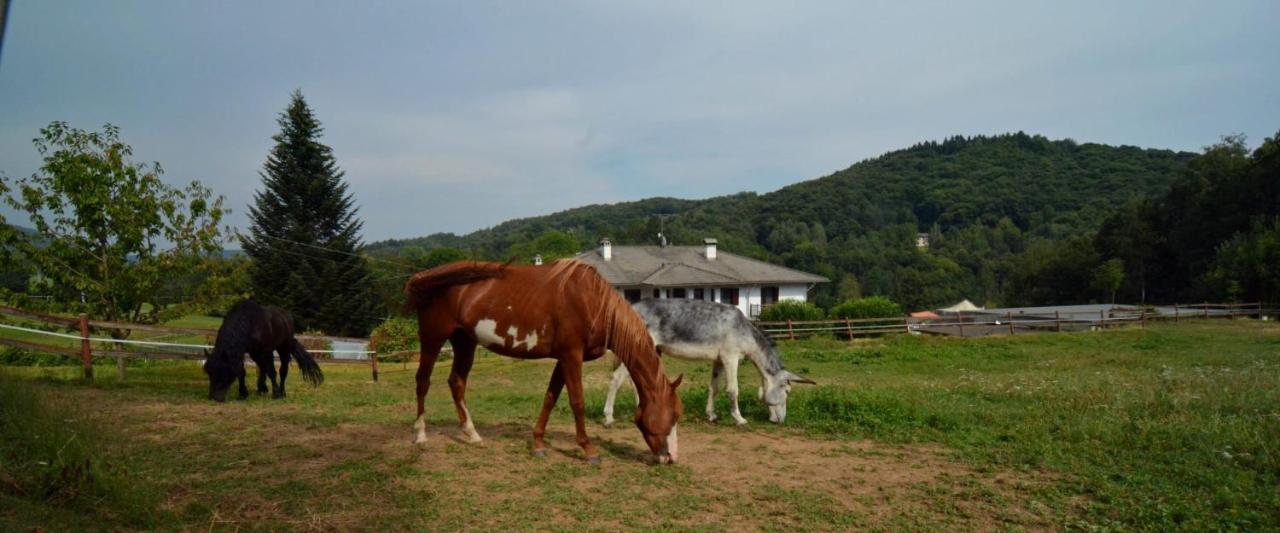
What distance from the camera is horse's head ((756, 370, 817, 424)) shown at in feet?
28.0

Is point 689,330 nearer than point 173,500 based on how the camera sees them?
No

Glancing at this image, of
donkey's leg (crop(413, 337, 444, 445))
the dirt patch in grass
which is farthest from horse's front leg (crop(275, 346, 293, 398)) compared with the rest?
donkey's leg (crop(413, 337, 444, 445))

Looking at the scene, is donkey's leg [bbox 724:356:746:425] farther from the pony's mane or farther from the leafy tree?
the leafy tree

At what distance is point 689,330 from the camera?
909cm

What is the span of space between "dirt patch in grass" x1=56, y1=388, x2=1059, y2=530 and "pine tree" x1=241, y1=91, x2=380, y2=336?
29.6 m

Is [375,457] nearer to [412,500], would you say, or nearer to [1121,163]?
[412,500]

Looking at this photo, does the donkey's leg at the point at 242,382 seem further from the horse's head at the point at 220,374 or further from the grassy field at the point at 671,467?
the grassy field at the point at 671,467

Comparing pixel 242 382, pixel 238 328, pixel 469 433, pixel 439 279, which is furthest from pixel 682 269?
pixel 439 279

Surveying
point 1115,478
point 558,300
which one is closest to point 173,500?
point 558,300

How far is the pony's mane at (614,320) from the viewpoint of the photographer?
6395mm

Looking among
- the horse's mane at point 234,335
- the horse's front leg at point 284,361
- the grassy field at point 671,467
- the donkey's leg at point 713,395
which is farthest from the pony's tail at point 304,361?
the donkey's leg at point 713,395

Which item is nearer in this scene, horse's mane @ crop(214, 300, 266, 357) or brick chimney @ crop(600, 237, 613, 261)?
horse's mane @ crop(214, 300, 266, 357)

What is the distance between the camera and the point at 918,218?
126938mm

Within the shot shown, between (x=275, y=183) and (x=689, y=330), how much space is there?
3496 cm
